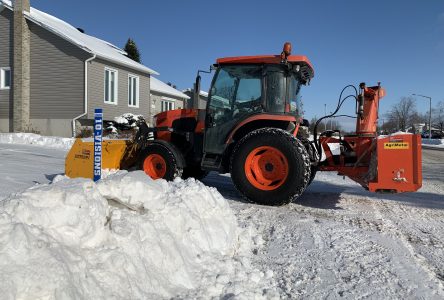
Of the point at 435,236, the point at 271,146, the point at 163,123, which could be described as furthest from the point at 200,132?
the point at 435,236

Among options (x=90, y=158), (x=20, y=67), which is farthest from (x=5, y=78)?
(x=90, y=158)

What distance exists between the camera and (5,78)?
19766mm

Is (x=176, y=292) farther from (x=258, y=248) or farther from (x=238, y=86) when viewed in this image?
(x=238, y=86)

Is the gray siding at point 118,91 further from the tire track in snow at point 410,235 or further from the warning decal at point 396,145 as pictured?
the warning decal at point 396,145

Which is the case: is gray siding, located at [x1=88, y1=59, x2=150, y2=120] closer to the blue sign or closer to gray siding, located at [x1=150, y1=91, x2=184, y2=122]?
gray siding, located at [x1=150, y1=91, x2=184, y2=122]

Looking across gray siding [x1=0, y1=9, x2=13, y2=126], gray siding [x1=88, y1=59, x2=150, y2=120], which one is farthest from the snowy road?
gray siding [x1=0, y1=9, x2=13, y2=126]

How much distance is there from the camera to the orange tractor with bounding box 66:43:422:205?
5.57 metres

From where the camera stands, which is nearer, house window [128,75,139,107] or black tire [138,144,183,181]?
black tire [138,144,183,181]

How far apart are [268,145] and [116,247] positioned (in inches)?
138

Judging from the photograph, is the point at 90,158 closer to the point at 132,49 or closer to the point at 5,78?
the point at 5,78

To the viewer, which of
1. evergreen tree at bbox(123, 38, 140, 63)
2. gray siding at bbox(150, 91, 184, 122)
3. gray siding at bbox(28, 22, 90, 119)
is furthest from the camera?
evergreen tree at bbox(123, 38, 140, 63)

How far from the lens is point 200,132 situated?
23.4ft

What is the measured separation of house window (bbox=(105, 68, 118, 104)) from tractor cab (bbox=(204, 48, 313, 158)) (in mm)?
14319

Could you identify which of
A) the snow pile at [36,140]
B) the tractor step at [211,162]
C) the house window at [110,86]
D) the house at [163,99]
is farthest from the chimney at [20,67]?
the tractor step at [211,162]
